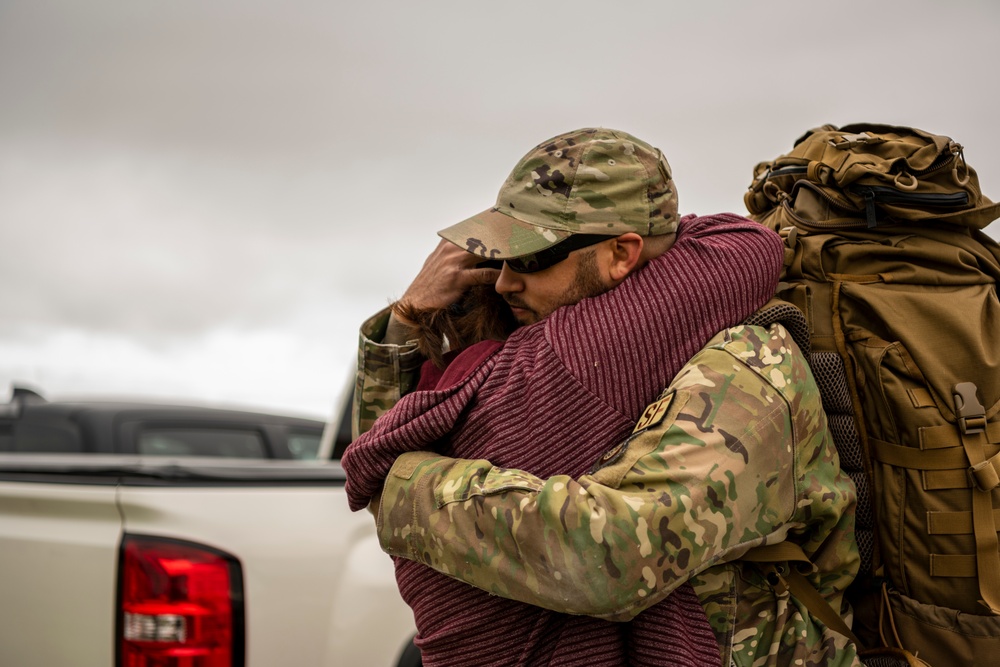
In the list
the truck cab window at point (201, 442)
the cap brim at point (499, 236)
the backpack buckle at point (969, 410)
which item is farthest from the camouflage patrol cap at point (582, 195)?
the truck cab window at point (201, 442)

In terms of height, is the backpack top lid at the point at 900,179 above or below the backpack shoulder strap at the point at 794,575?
above

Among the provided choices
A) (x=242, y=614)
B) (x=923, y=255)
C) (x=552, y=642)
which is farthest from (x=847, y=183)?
(x=242, y=614)

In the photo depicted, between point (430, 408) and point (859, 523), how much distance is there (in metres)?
1.02

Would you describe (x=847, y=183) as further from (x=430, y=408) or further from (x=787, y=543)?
(x=430, y=408)

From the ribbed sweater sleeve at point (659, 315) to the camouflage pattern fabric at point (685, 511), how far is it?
62 mm

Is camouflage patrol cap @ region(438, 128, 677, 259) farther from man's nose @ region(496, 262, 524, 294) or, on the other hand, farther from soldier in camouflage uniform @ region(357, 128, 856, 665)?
soldier in camouflage uniform @ region(357, 128, 856, 665)

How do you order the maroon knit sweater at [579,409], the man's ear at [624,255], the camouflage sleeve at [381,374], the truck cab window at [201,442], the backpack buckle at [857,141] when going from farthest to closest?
the truck cab window at [201,442]
the camouflage sleeve at [381,374]
the backpack buckle at [857,141]
the man's ear at [624,255]
the maroon knit sweater at [579,409]

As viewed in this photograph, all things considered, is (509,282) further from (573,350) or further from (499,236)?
(573,350)

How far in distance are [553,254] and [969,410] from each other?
95 cm

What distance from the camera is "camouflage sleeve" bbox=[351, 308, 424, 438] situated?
95.4 inches

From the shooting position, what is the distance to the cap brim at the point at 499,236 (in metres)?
1.98

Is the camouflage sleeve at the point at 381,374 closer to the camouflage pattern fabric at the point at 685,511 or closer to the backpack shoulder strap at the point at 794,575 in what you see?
the camouflage pattern fabric at the point at 685,511

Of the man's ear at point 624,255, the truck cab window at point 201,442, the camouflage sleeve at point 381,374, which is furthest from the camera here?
the truck cab window at point 201,442

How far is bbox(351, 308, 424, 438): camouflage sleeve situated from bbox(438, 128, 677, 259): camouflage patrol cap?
48cm
